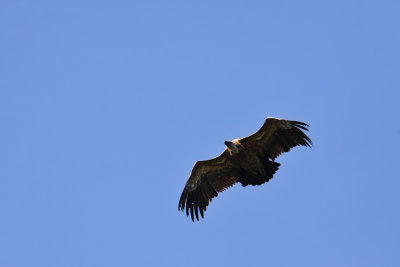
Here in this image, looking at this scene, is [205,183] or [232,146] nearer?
[232,146]

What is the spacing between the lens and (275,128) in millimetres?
18062

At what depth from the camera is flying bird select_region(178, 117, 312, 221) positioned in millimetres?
18000

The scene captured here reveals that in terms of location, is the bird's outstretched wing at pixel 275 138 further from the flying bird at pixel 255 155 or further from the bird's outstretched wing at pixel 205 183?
the bird's outstretched wing at pixel 205 183

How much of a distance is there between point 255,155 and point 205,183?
6.76ft

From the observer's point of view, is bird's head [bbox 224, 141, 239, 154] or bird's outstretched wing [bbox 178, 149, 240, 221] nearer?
bird's head [bbox 224, 141, 239, 154]

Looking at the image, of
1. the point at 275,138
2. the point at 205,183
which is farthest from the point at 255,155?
the point at 205,183

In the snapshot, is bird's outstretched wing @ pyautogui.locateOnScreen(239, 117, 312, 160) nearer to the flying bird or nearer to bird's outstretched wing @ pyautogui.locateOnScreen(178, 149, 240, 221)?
the flying bird

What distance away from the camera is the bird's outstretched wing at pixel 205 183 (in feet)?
62.1

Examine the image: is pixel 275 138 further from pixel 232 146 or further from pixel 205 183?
pixel 205 183

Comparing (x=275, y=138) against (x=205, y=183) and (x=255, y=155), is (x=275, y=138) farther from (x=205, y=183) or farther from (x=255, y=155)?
(x=205, y=183)

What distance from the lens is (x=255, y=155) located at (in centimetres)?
1816

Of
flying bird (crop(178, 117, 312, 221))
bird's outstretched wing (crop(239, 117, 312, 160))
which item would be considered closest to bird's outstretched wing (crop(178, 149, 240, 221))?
flying bird (crop(178, 117, 312, 221))

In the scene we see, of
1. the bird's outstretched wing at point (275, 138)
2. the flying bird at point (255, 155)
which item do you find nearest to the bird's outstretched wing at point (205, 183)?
the flying bird at point (255, 155)

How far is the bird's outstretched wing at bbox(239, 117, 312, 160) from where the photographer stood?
18.0 m
